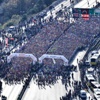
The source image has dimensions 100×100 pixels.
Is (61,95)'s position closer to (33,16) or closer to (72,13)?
(72,13)

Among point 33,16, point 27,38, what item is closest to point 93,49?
point 27,38

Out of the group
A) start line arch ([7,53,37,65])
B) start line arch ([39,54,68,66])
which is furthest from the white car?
start line arch ([7,53,37,65])

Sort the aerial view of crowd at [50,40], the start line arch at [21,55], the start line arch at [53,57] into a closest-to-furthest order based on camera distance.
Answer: the aerial view of crowd at [50,40]
the start line arch at [53,57]
the start line arch at [21,55]

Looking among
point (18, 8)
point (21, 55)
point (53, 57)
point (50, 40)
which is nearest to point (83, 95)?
point (53, 57)

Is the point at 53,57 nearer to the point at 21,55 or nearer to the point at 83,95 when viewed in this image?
the point at 21,55

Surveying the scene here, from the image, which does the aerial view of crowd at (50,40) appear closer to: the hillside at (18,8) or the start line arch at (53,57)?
the start line arch at (53,57)

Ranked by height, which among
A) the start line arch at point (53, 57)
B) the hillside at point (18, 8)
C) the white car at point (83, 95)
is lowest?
the white car at point (83, 95)

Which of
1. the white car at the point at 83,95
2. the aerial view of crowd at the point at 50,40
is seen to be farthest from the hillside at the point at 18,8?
the white car at the point at 83,95

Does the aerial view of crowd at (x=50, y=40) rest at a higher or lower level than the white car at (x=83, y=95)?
higher
